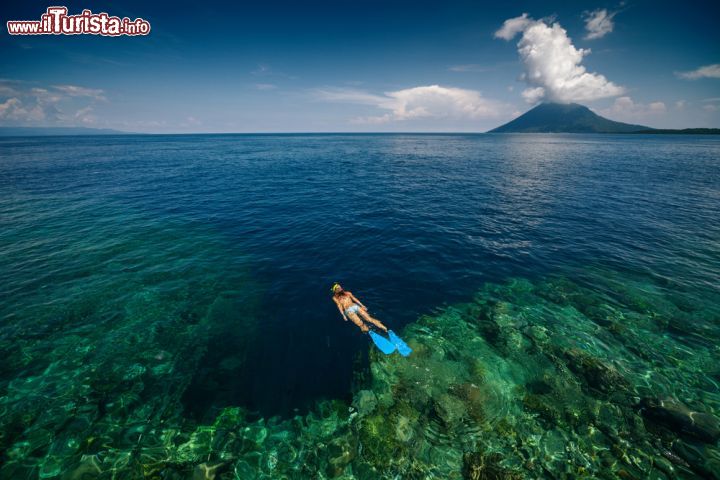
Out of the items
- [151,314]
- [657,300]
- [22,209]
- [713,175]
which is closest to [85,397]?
[151,314]

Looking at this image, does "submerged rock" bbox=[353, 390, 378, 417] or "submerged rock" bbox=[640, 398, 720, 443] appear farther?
"submerged rock" bbox=[353, 390, 378, 417]

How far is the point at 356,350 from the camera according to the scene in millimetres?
15445

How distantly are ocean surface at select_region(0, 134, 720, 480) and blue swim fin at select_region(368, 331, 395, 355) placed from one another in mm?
454

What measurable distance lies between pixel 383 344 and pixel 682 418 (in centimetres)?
1303

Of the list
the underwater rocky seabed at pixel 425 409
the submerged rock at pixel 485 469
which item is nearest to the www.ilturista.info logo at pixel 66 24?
the underwater rocky seabed at pixel 425 409

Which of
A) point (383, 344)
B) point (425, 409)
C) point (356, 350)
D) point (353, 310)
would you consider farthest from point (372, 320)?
point (425, 409)

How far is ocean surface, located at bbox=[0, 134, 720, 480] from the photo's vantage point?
10703 millimetres

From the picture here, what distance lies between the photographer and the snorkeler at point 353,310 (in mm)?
16672

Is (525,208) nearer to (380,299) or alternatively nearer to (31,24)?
(380,299)

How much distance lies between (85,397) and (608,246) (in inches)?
1621

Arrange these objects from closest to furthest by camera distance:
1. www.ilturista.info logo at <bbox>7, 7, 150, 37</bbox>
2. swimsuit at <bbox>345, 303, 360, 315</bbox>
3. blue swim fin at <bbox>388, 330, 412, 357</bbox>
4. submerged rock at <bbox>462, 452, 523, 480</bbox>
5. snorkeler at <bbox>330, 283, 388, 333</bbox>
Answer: submerged rock at <bbox>462, 452, 523, 480</bbox> < blue swim fin at <bbox>388, 330, 412, 357</bbox> < snorkeler at <bbox>330, 283, 388, 333</bbox> < swimsuit at <bbox>345, 303, 360, 315</bbox> < www.ilturista.info logo at <bbox>7, 7, 150, 37</bbox>

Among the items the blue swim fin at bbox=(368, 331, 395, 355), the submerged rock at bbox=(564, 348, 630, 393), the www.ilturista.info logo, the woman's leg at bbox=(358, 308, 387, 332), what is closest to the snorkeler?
the woman's leg at bbox=(358, 308, 387, 332)

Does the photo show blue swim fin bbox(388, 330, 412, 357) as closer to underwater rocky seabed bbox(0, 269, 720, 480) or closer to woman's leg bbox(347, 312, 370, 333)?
underwater rocky seabed bbox(0, 269, 720, 480)

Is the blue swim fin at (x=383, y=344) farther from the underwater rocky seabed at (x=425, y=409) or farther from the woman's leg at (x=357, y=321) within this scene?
the woman's leg at (x=357, y=321)
